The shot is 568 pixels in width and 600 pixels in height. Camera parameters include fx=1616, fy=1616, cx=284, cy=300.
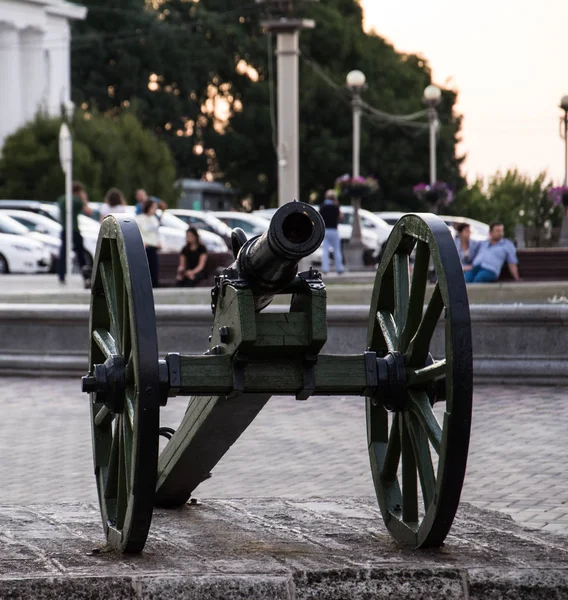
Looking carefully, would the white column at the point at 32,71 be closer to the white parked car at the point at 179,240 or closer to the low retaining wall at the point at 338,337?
the white parked car at the point at 179,240

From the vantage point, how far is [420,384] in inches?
215

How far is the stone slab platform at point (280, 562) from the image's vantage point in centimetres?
488

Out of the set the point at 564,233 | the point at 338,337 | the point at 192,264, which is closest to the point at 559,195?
the point at 564,233

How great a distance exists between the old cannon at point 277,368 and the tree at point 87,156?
50702 mm

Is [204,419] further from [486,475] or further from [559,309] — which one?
[559,309]

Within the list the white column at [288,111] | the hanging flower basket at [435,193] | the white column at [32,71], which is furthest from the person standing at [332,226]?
the white column at [32,71]

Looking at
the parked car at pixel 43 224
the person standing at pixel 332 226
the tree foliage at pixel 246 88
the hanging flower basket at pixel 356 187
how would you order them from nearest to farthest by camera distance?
the person standing at pixel 332 226
the hanging flower basket at pixel 356 187
the parked car at pixel 43 224
the tree foliage at pixel 246 88

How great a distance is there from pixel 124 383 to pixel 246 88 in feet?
243

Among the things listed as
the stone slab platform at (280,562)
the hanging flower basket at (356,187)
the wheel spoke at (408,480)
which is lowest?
the stone slab platform at (280,562)

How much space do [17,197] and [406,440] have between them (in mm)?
53963

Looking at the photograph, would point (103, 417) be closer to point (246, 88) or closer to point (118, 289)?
point (118, 289)

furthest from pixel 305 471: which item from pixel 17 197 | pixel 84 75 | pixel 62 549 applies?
pixel 84 75

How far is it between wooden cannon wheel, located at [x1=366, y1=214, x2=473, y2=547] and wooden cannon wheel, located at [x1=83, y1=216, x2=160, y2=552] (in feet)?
2.96

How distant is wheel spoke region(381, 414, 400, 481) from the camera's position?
5.80 m
